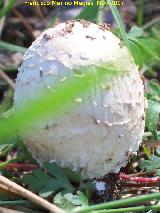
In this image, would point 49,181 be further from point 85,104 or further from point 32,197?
point 85,104

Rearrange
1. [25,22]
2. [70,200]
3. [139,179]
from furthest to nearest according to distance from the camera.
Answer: [25,22] < [139,179] < [70,200]

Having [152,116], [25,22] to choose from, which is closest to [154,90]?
[152,116]

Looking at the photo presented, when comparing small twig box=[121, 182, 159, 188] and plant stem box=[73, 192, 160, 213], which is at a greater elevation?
plant stem box=[73, 192, 160, 213]

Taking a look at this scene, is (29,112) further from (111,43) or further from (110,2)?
(110,2)

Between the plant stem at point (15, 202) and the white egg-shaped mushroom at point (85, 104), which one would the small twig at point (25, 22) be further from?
the plant stem at point (15, 202)

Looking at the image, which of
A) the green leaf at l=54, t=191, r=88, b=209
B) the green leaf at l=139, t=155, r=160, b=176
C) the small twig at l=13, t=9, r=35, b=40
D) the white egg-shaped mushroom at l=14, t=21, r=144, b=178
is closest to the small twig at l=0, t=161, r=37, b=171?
the white egg-shaped mushroom at l=14, t=21, r=144, b=178

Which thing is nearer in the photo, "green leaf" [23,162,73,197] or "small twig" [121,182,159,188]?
"green leaf" [23,162,73,197]

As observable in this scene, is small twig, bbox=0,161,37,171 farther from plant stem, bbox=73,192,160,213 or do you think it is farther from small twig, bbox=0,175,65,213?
plant stem, bbox=73,192,160,213
